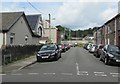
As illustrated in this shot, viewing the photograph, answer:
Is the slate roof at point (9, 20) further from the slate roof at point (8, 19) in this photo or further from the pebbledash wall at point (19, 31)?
the pebbledash wall at point (19, 31)

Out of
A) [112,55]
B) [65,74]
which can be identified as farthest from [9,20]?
[65,74]

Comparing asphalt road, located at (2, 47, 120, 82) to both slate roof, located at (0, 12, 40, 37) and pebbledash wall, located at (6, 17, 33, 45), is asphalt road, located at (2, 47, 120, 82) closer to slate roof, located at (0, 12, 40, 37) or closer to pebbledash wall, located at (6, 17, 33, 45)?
slate roof, located at (0, 12, 40, 37)

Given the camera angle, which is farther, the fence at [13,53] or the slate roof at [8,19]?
the slate roof at [8,19]

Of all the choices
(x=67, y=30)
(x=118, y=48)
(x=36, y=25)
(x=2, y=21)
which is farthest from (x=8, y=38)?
(x=67, y=30)

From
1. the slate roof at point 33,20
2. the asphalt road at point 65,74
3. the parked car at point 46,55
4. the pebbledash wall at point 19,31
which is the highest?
the slate roof at point 33,20

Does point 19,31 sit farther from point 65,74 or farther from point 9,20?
point 65,74

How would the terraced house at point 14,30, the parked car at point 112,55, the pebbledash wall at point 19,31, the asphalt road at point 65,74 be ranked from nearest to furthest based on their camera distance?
the asphalt road at point 65,74 → the parked car at point 112,55 → the terraced house at point 14,30 → the pebbledash wall at point 19,31

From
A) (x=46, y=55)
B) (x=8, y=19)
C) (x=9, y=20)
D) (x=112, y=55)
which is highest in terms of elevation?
(x=8, y=19)

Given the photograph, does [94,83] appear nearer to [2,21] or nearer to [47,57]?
[47,57]

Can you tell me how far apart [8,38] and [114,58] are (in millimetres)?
12957

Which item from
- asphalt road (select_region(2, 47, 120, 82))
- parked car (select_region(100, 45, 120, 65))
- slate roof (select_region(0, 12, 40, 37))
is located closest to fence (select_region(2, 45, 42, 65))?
slate roof (select_region(0, 12, 40, 37))

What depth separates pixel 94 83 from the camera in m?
10.8

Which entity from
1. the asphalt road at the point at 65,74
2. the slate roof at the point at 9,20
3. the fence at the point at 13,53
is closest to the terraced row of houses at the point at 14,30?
the slate roof at the point at 9,20

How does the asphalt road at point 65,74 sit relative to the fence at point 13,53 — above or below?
below
